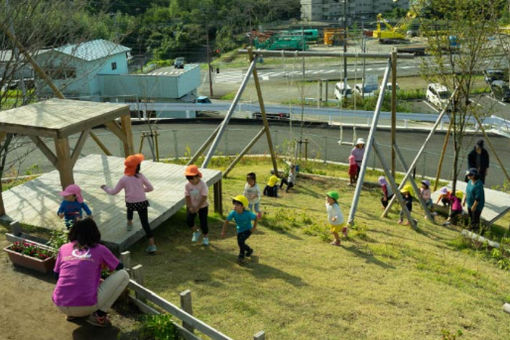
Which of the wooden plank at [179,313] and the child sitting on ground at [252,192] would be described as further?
the child sitting on ground at [252,192]

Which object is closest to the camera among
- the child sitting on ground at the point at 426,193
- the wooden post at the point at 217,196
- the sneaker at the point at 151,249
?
the sneaker at the point at 151,249

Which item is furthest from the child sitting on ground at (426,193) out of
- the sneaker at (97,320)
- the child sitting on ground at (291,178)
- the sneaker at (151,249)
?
the sneaker at (97,320)

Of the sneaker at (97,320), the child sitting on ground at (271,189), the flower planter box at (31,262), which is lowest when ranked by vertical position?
the child sitting on ground at (271,189)

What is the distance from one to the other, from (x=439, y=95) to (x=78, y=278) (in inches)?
994

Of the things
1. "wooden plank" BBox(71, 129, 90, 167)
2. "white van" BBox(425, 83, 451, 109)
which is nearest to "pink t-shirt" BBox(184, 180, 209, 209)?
"wooden plank" BBox(71, 129, 90, 167)

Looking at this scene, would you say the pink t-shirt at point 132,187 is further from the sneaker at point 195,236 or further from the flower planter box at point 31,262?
the flower planter box at point 31,262

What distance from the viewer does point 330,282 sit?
25.8 ft

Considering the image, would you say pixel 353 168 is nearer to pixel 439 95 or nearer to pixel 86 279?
pixel 86 279

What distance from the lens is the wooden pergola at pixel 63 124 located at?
28.1 feet

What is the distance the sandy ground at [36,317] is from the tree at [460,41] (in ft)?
31.4

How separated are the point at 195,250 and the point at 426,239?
5491mm

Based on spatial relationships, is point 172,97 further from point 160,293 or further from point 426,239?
point 160,293

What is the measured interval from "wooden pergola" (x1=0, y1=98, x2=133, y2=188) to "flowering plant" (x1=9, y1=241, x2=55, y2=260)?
4.33ft

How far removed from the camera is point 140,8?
2965 inches
